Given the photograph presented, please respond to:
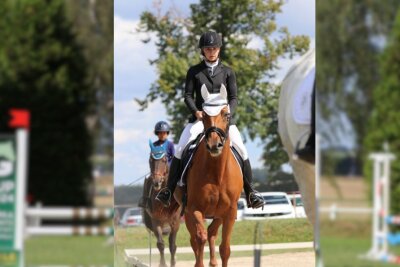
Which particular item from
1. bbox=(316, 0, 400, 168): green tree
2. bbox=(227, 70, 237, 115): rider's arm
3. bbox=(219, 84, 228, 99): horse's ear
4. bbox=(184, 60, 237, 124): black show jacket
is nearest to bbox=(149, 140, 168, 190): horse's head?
bbox=(184, 60, 237, 124): black show jacket

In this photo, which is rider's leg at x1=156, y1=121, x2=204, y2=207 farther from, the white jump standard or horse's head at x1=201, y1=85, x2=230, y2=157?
the white jump standard

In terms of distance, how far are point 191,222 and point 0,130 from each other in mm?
5878

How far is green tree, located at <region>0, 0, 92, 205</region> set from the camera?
31.0ft

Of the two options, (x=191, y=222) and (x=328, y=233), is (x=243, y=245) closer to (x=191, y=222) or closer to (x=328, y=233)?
(x=191, y=222)

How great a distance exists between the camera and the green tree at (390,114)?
8.80m

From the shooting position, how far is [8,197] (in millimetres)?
5727

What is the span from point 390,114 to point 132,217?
14.4ft

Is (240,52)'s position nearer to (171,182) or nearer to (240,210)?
(240,210)

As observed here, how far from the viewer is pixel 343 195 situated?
11320 mm

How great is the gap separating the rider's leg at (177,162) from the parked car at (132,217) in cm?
42

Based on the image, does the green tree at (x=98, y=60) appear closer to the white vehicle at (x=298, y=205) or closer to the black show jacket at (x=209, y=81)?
the white vehicle at (x=298, y=205)

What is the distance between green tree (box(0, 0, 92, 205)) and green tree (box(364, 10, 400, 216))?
2829 millimetres

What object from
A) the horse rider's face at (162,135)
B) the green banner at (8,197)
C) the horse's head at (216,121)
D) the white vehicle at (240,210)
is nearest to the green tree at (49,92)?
the green banner at (8,197)

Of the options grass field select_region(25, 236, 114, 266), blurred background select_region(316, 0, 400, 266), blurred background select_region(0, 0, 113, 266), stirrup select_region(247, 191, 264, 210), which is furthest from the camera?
blurred background select_region(316, 0, 400, 266)
